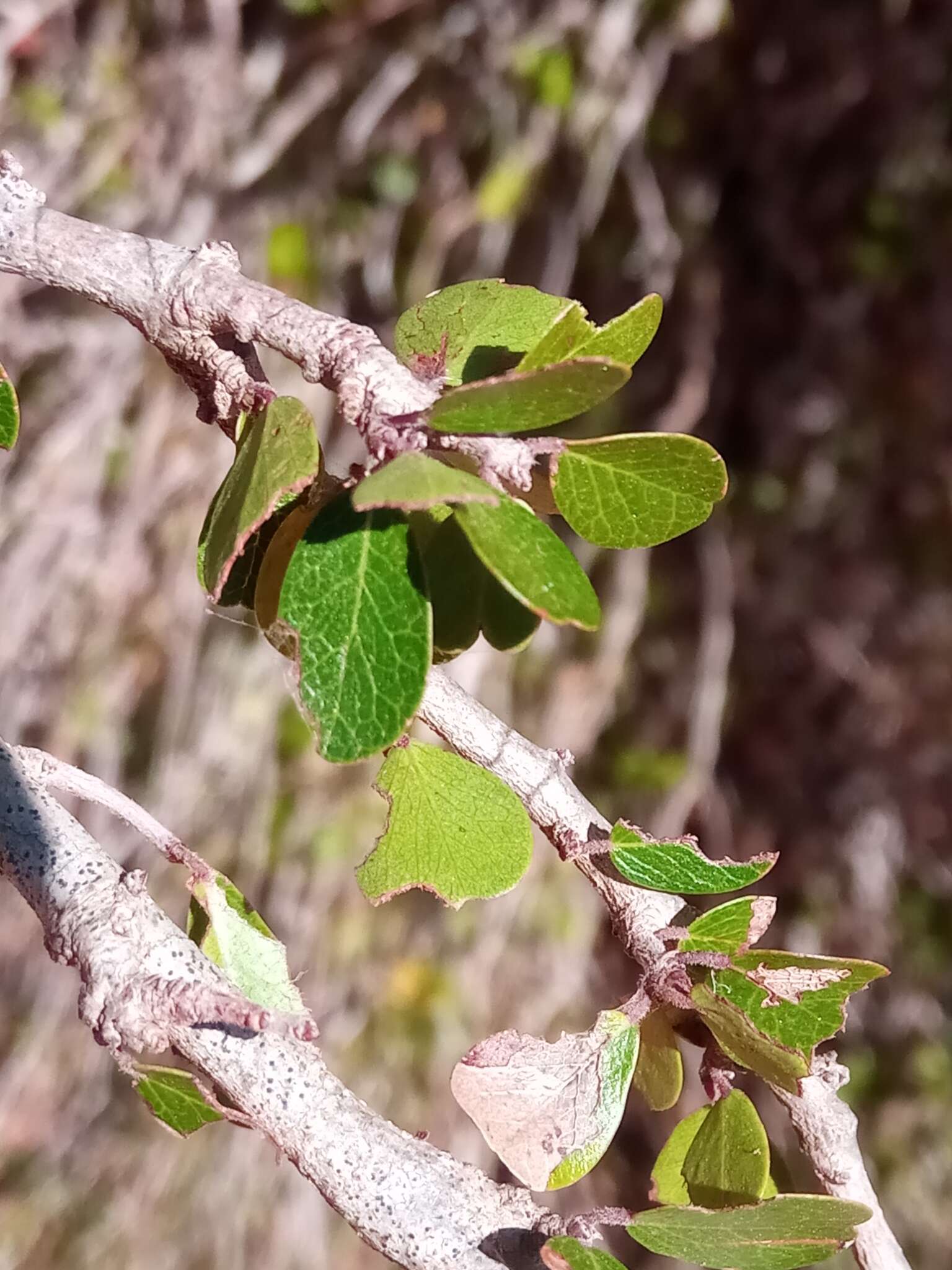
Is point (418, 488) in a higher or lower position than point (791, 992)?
higher

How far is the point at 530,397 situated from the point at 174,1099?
28 centimetres

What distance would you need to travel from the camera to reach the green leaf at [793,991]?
31cm

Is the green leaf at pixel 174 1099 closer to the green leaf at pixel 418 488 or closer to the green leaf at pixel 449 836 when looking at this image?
the green leaf at pixel 449 836

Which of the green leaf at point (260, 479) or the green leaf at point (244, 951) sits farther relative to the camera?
the green leaf at point (244, 951)

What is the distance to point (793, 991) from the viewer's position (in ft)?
1.03

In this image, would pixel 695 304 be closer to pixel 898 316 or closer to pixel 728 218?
pixel 728 218

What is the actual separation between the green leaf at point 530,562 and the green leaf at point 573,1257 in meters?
0.17

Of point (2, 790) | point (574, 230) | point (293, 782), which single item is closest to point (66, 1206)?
point (293, 782)

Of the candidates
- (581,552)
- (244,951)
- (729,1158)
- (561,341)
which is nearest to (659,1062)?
(729,1158)

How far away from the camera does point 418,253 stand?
1187 mm

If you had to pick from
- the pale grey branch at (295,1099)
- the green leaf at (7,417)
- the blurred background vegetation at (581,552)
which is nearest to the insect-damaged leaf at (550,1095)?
the pale grey branch at (295,1099)

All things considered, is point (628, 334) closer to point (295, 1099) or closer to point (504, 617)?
point (504, 617)

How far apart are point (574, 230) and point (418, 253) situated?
20 cm

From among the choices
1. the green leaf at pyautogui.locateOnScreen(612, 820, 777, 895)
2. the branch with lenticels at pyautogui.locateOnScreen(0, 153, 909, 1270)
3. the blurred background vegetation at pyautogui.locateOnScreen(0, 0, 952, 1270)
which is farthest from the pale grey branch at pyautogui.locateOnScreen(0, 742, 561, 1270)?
the blurred background vegetation at pyautogui.locateOnScreen(0, 0, 952, 1270)
